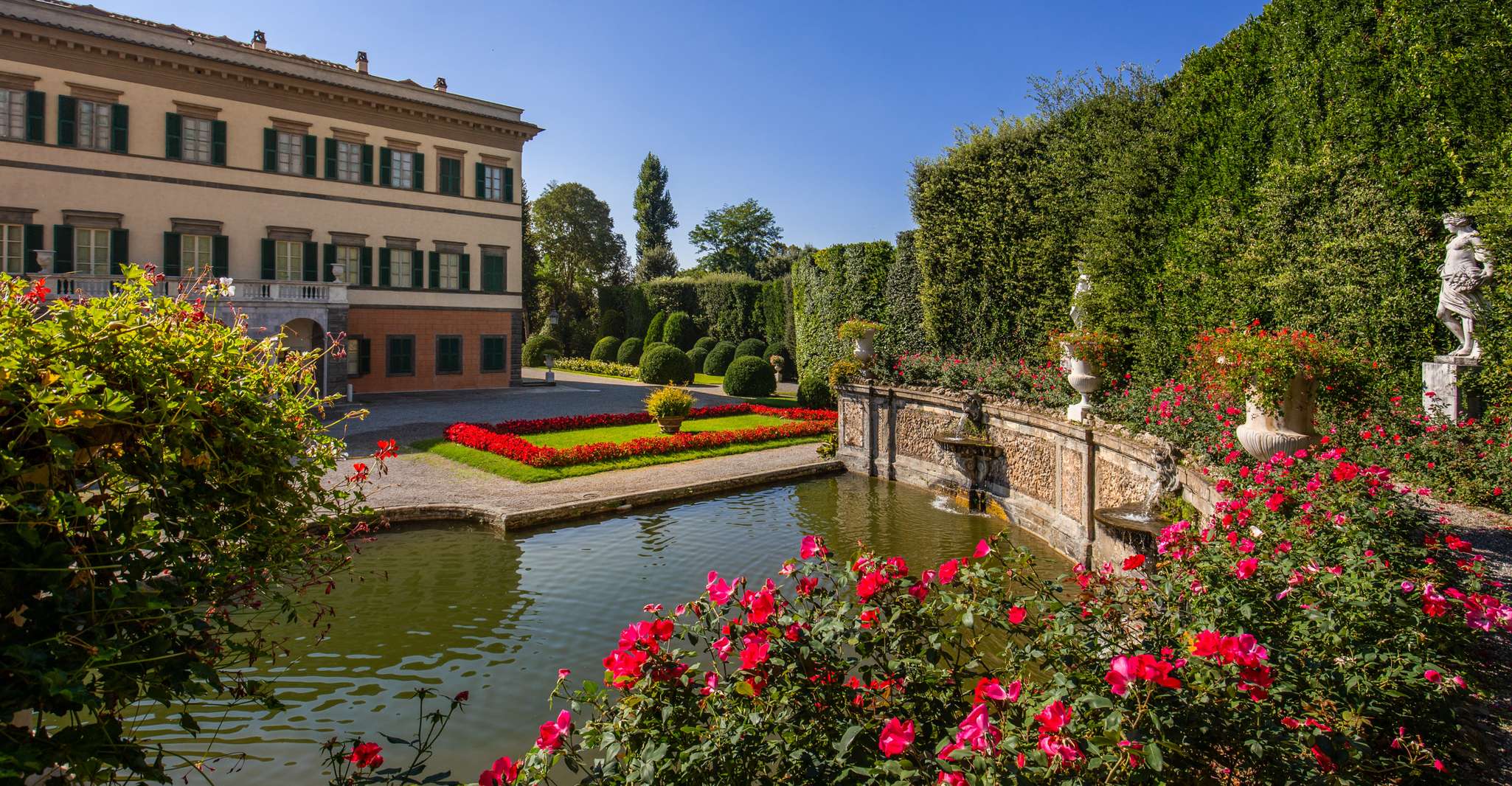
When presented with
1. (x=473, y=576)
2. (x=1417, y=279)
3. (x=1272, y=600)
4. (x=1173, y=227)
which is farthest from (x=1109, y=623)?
(x=1173, y=227)

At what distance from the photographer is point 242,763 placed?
454cm

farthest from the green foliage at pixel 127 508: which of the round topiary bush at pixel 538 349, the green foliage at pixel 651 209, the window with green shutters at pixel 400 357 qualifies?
the green foliage at pixel 651 209

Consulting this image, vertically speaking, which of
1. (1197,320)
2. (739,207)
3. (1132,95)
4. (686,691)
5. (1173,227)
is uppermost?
(739,207)

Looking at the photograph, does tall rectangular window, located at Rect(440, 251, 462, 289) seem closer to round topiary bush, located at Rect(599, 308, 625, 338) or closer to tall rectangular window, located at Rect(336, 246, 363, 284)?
tall rectangular window, located at Rect(336, 246, 363, 284)

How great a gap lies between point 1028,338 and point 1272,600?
11.7m

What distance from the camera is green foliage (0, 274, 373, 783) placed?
1792 mm

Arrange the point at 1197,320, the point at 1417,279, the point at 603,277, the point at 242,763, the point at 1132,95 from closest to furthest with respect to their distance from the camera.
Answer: the point at 242,763 < the point at 1417,279 < the point at 1197,320 < the point at 1132,95 < the point at 603,277

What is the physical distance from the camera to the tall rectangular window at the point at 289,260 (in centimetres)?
2284

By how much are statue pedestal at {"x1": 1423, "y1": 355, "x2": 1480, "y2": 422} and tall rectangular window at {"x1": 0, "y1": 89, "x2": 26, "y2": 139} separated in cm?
2744

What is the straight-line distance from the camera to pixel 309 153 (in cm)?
2328

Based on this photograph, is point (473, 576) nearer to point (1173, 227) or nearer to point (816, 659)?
point (816, 659)

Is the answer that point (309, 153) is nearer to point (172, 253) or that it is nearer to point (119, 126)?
point (119, 126)

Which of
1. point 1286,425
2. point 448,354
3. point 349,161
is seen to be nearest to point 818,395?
point 448,354

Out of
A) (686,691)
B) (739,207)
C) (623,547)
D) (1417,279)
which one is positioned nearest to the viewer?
(686,691)
